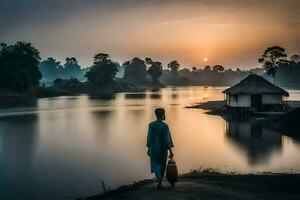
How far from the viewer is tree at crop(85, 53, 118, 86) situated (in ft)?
494

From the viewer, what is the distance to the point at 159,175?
1215cm

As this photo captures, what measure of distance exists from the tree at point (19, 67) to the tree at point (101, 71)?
34424 mm

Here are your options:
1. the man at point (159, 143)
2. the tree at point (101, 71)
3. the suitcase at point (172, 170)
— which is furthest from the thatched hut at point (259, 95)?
the tree at point (101, 71)

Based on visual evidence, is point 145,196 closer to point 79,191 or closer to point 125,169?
point 79,191

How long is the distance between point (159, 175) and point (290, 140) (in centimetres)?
2418

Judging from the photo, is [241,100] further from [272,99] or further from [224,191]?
[224,191]

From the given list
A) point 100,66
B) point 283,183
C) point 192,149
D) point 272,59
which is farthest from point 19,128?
point 100,66

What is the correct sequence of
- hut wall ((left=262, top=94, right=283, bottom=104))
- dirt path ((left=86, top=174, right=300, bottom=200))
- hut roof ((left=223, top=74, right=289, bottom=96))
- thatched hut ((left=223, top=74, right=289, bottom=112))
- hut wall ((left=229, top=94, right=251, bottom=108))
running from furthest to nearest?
1. hut wall ((left=229, top=94, right=251, bottom=108))
2. hut wall ((left=262, top=94, right=283, bottom=104))
3. thatched hut ((left=223, top=74, right=289, bottom=112))
4. hut roof ((left=223, top=74, right=289, bottom=96))
5. dirt path ((left=86, top=174, right=300, bottom=200))

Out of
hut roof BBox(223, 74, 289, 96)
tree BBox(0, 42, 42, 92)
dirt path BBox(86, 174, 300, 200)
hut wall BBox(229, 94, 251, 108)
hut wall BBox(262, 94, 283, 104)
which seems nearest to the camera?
dirt path BBox(86, 174, 300, 200)

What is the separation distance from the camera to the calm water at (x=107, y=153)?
2048cm

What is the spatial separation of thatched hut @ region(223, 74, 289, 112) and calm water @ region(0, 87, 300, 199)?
6.05m

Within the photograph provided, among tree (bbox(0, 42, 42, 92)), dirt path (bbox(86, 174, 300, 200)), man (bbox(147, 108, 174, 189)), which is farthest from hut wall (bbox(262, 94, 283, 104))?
tree (bbox(0, 42, 42, 92))

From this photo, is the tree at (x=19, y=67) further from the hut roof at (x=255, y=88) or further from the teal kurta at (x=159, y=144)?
the teal kurta at (x=159, y=144)

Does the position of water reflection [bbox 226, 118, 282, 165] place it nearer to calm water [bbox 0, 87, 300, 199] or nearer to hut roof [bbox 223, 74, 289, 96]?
calm water [bbox 0, 87, 300, 199]
